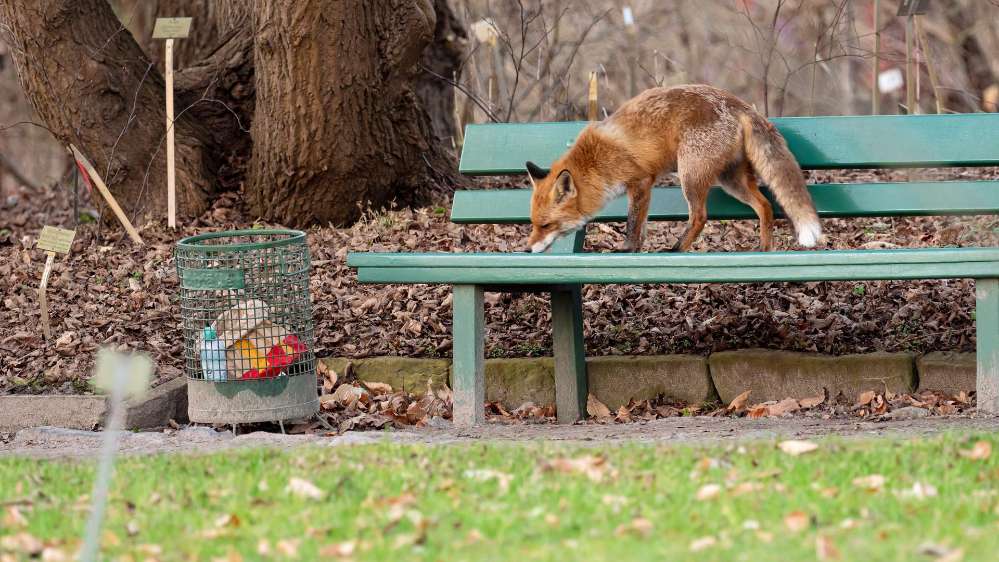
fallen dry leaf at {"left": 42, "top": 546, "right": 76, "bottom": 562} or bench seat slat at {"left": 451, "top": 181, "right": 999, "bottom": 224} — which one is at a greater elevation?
bench seat slat at {"left": 451, "top": 181, "right": 999, "bottom": 224}

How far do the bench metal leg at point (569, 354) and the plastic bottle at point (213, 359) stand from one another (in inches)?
65.4

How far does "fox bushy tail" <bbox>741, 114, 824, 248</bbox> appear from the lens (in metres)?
5.51

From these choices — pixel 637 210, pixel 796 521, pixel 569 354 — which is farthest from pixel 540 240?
pixel 796 521

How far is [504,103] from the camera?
11844 mm

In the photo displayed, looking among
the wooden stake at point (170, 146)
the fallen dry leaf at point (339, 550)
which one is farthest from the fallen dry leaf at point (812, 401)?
the wooden stake at point (170, 146)

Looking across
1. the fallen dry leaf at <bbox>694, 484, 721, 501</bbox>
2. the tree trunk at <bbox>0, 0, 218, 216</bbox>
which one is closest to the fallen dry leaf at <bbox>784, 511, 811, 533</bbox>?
the fallen dry leaf at <bbox>694, 484, 721, 501</bbox>

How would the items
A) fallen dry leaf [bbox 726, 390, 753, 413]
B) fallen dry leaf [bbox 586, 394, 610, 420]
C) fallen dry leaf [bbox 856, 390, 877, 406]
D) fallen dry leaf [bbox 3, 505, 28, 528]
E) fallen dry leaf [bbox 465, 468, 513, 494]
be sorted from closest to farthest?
fallen dry leaf [bbox 3, 505, 28, 528], fallen dry leaf [bbox 465, 468, 513, 494], fallen dry leaf [bbox 856, 390, 877, 406], fallen dry leaf [bbox 726, 390, 753, 413], fallen dry leaf [bbox 586, 394, 610, 420]

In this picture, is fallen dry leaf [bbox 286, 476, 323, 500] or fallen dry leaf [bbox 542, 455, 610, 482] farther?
fallen dry leaf [bbox 542, 455, 610, 482]

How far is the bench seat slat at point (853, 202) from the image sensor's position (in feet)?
19.2

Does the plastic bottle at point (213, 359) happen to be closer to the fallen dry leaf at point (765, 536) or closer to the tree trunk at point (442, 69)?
the fallen dry leaf at point (765, 536)

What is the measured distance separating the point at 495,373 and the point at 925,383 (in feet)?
7.20

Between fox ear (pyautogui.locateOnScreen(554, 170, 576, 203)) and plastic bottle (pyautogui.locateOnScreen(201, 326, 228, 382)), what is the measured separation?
1811 mm

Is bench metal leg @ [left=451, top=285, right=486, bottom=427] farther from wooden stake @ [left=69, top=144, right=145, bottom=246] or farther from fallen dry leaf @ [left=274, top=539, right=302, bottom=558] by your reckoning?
wooden stake @ [left=69, top=144, right=145, bottom=246]

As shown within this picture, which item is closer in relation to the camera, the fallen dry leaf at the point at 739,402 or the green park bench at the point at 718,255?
the green park bench at the point at 718,255
